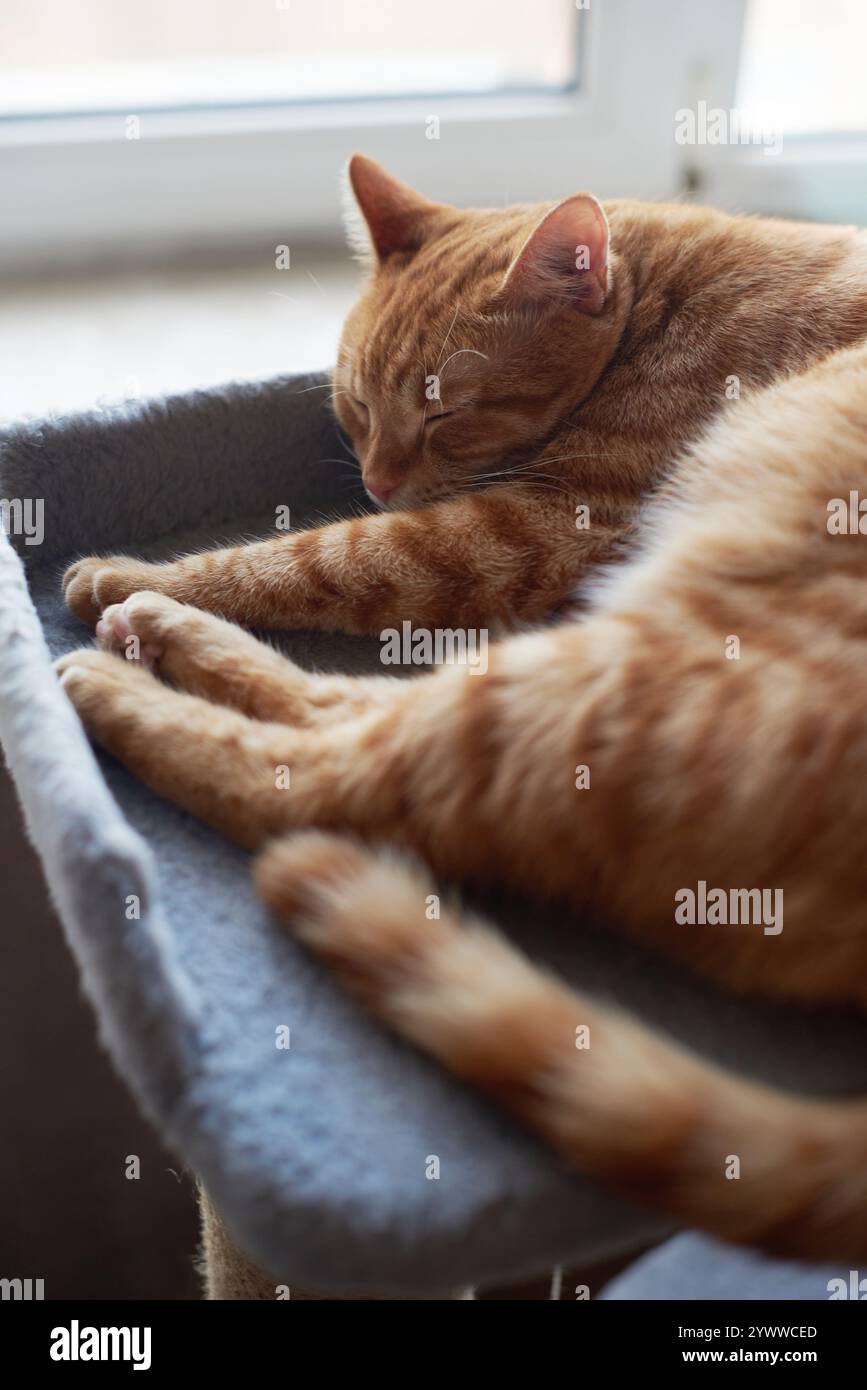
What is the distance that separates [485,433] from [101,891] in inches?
28.5

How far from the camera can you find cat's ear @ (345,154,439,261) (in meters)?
1.48

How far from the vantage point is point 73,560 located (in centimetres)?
143

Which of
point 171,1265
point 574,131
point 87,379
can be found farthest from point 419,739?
point 574,131

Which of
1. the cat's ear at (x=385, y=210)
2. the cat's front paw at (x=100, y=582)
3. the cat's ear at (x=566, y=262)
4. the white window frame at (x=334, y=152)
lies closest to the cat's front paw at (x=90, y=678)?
the cat's front paw at (x=100, y=582)

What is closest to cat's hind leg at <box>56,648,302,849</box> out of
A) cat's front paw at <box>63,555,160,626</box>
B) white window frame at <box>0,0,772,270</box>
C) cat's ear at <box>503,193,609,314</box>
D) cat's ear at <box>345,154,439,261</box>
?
cat's front paw at <box>63,555,160,626</box>

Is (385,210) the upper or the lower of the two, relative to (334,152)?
lower

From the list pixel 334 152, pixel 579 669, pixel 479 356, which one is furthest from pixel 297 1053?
pixel 334 152

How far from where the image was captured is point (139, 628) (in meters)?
1.18

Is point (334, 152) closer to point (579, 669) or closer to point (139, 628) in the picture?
point (139, 628)

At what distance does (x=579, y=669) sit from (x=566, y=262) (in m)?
0.57

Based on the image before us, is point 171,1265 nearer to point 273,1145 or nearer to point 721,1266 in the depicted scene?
point 721,1266

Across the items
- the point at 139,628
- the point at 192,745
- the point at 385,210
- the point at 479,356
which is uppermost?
the point at 385,210

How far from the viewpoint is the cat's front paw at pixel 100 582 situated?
126 centimetres

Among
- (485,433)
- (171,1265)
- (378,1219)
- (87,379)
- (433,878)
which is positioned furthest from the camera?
(171,1265)
